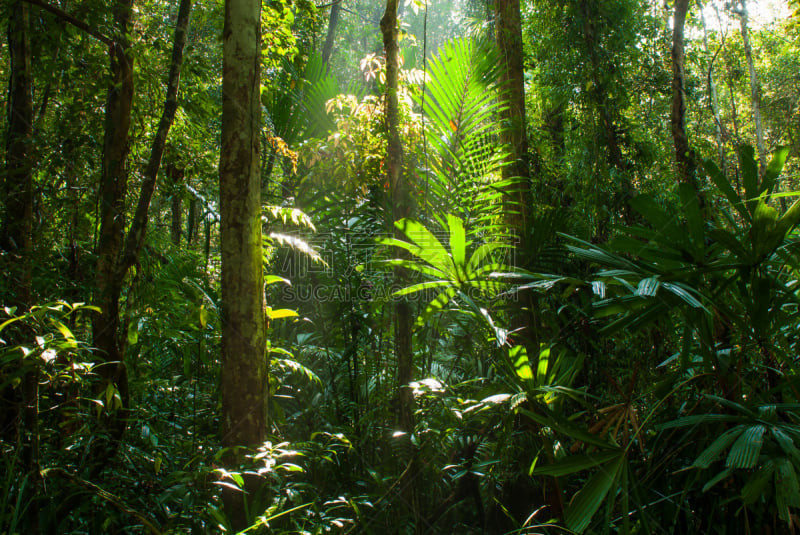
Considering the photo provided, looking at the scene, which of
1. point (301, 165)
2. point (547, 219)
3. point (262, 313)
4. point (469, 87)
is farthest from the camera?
point (301, 165)

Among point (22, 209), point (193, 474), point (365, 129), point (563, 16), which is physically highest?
point (563, 16)

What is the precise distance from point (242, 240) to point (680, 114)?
12.5 feet

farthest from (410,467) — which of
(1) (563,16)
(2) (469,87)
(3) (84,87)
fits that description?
(1) (563,16)

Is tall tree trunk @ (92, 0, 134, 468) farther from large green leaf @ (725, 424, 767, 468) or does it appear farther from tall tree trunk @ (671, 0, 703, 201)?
tall tree trunk @ (671, 0, 703, 201)

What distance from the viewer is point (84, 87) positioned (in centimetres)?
248

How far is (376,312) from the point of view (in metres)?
2.75

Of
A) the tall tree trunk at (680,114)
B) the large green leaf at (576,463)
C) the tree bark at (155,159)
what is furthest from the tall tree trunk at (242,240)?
the tall tree trunk at (680,114)

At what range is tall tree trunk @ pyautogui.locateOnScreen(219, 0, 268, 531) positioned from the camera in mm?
1879

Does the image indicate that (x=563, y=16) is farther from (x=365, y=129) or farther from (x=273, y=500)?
(x=273, y=500)

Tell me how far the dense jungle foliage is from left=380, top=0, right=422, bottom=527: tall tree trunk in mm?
15

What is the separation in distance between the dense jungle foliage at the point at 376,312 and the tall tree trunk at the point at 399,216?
0.05 ft

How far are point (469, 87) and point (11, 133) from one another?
220 centimetres

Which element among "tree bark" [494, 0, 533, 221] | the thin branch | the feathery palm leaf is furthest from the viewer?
"tree bark" [494, 0, 533, 221]

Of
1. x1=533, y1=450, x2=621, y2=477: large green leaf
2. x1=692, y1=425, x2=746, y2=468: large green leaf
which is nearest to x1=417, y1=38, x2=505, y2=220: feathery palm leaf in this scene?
x1=533, y1=450, x2=621, y2=477: large green leaf
